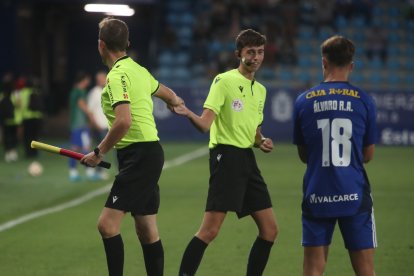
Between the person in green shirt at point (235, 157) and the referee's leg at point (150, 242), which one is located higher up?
the person in green shirt at point (235, 157)

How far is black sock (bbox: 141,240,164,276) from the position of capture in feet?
27.8

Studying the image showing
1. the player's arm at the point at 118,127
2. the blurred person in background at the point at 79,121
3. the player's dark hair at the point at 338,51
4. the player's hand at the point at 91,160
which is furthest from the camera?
the blurred person in background at the point at 79,121

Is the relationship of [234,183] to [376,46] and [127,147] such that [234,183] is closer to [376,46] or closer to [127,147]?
[127,147]

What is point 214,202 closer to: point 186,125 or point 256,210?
point 256,210

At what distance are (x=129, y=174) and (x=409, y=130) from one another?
23187 mm

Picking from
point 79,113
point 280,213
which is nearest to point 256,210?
point 280,213

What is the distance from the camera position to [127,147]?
8.23m

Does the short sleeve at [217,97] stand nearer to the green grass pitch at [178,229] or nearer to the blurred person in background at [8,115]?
the green grass pitch at [178,229]

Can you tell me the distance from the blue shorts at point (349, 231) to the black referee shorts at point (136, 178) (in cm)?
164

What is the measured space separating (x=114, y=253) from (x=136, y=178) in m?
0.64

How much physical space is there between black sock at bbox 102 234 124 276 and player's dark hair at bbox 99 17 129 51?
59.9 inches

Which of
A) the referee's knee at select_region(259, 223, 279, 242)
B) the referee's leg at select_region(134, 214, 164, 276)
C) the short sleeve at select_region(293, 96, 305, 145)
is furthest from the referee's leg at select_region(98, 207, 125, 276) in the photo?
the short sleeve at select_region(293, 96, 305, 145)

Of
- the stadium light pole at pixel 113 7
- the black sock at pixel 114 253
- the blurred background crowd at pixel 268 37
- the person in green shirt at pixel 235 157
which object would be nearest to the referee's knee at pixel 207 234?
the person in green shirt at pixel 235 157

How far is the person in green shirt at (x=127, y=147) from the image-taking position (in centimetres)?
804
